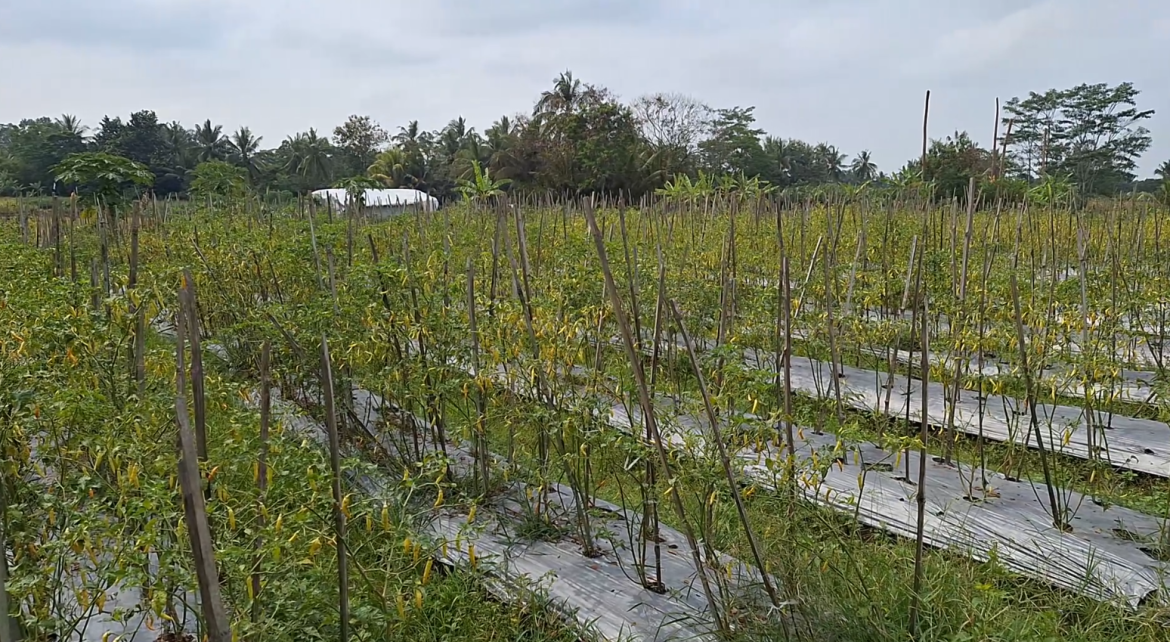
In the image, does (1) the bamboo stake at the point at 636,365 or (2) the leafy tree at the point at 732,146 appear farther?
(2) the leafy tree at the point at 732,146

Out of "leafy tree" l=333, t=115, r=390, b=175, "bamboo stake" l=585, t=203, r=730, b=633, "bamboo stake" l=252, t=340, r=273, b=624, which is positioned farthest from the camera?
"leafy tree" l=333, t=115, r=390, b=175

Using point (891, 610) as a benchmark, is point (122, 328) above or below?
above

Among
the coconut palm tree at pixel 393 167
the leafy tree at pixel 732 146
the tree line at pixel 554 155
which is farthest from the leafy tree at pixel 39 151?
the leafy tree at pixel 732 146

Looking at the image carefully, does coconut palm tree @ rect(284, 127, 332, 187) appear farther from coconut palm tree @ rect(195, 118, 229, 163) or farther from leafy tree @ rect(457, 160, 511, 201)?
leafy tree @ rect(457, 160, 511, 201)

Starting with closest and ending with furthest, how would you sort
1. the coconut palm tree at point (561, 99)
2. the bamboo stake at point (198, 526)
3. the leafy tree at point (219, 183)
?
the bamboo stake at point (198, 526) < the leafy tree at point (219, 183) < the coconut palm tree at point (561, 99)

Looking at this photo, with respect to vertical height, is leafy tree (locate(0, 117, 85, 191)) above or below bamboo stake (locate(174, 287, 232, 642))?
above

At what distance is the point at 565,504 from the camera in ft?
7.82

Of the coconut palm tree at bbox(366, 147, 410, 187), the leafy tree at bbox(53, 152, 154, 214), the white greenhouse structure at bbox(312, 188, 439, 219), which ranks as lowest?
the white greenhouse structure at bbox(312, 188, 439, 219)

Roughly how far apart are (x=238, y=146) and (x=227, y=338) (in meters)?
37.5

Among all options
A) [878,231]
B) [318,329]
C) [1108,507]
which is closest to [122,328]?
[318,329]

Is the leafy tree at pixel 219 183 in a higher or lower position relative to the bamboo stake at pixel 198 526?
higher

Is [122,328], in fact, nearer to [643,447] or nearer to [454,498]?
[454,498]

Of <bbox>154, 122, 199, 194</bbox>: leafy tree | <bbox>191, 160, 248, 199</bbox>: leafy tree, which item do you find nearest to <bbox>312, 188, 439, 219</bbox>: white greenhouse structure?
<bbox>191, 160, 248, 199</bbox>: leafy tree

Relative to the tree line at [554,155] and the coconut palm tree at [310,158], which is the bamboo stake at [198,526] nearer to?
the tree line at [554,155]
